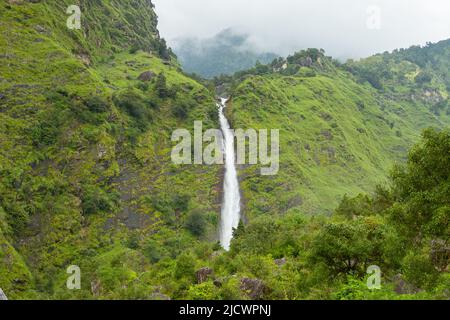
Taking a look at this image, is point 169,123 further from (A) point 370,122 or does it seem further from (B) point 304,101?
(A) point 370,122

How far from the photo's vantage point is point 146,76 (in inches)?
4820

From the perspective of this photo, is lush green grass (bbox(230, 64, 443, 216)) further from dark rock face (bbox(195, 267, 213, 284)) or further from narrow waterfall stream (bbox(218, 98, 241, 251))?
dark rock face (bbox(195, 267, 213, 284))

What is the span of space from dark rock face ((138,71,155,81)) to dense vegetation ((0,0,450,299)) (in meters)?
0.52

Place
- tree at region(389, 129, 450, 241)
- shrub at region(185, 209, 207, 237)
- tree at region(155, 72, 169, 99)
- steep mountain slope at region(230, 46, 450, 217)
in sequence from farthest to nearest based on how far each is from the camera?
1. tree at region(155, 72, 169, 99)
2. steep mountain slope at region(230, 46, 450, 217)
3. shrub at region(185, 209, 207, 237)
4. tree at region(389, 129, 450, 241)

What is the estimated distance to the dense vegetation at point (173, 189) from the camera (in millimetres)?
28094

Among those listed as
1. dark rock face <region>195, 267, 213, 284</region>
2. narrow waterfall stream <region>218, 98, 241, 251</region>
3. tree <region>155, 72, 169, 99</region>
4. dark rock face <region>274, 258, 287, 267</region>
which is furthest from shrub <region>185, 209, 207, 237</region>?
tree <region>155, 72, 169, 99</region>

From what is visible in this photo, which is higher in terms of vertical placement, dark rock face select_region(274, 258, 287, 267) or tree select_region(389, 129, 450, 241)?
tree select_region(389, 129, 450, 241)

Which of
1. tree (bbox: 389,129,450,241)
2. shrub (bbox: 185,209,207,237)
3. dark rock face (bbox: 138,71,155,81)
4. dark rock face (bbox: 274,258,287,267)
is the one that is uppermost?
dark rock face (bbox: 138,71,155,81)

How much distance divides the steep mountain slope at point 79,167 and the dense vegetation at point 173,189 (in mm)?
267

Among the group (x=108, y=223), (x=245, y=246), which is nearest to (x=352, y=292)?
(x=245, y=246)

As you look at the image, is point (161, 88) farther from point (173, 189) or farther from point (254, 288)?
point (254, 288)

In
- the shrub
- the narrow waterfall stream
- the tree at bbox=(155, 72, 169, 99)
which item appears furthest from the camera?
the tree at bbox=(155, 72, 169, 99)

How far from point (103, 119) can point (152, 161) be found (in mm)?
12020

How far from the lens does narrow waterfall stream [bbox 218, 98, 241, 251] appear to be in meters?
81.6
